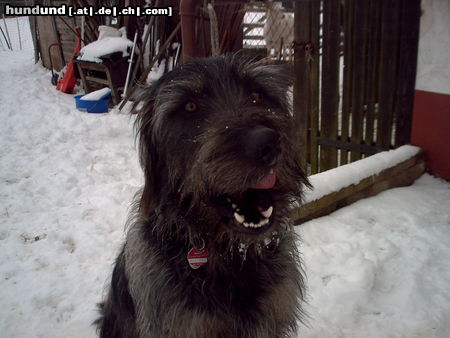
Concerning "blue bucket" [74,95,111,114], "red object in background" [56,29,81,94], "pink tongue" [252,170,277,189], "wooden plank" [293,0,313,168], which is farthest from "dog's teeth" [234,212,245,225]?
"red object in background" [56,29,81,94]

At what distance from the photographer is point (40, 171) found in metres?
4.82

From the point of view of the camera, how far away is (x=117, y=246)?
320cm

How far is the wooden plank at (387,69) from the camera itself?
3650 millimetres

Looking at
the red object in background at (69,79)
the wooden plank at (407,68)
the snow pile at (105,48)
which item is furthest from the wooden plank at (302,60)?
the red object in background at (69,79)

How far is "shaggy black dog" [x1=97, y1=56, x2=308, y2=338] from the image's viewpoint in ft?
4.84

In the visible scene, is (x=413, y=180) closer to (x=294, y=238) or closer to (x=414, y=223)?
(x=414, y=223)

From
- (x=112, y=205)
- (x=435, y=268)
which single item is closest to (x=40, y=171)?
(x=112, y=205)

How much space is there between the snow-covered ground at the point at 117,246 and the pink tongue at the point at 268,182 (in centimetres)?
123

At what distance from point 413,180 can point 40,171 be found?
14.5 feet

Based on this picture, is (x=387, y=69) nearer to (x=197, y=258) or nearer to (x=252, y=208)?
(x=252, y=208)

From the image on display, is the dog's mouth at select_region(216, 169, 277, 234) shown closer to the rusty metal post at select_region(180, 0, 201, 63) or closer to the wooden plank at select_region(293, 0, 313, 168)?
the rusty metal post at select_region(180, 0, 201, 63)

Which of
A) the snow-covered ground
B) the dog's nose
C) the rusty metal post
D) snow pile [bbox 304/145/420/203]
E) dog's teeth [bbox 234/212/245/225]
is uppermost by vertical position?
the rusty metal post

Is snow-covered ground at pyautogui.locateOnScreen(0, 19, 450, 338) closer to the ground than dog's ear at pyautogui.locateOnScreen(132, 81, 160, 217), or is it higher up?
closer to the ground

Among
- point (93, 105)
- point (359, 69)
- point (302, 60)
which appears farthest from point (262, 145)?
point (93, 105)
